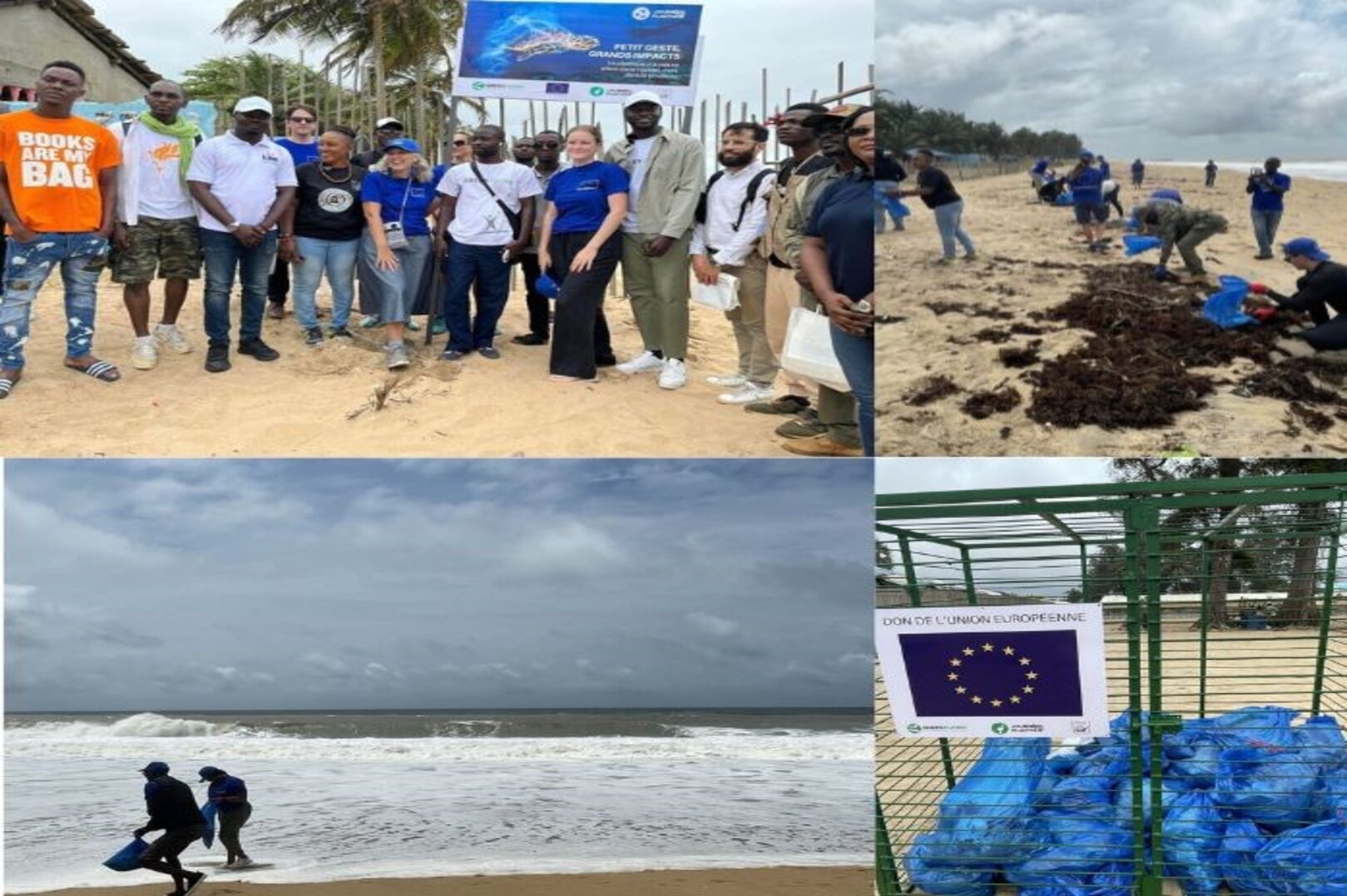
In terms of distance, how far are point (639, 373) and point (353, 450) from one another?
162 cm

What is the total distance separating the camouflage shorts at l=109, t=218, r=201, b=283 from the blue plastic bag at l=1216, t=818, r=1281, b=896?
17.2 ft

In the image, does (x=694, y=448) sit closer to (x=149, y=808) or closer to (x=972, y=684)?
(x=972, y=684)

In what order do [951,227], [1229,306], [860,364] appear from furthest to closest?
[951,227] → [1229,306] → [860,364]

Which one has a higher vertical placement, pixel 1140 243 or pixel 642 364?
pixel 1140 243

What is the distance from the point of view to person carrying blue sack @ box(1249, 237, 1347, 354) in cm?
624

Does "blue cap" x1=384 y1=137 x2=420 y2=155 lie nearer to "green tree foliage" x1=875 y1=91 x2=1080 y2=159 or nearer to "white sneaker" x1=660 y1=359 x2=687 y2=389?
"white sneaker" x1=660 y1=359 x2=687 y2=389

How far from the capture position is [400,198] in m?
6.40

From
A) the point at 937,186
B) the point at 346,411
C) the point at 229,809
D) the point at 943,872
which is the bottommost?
the point at 229,809

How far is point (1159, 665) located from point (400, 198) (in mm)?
4806

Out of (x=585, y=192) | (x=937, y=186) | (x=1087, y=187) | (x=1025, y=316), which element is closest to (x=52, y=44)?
(x=585, y=192)

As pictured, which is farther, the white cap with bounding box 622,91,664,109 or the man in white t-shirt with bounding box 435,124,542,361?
the man in white t-shirt with bounding box 435,124,542,361

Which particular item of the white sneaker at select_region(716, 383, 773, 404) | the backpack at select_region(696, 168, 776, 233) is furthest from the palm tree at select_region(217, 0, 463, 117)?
the white sneaker at select_region(716, 383, 773, 404)

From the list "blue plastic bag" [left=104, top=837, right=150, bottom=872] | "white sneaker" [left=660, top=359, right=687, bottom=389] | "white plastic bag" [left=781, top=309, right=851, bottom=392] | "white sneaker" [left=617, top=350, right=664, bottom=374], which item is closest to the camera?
"white plastic bag" [left=781, top=309, right=851, bottom=392]

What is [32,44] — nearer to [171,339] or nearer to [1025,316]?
[171,339]
